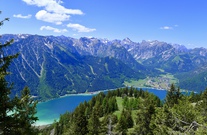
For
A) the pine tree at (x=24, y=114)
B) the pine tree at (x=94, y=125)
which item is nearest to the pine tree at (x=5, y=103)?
the pine tree at (x=24, y=114)

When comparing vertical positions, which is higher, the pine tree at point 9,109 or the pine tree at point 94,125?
the pine tree at point 9,109

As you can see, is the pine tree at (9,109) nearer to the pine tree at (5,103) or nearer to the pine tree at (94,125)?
the pine tree at (5,103)

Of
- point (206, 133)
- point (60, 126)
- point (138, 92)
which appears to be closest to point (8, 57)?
point (206, 133)

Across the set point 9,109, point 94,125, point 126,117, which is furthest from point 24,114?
point 126,117

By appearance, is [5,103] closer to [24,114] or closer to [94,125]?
[24,114]

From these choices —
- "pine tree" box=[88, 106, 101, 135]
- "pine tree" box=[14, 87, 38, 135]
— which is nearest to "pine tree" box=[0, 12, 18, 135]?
"pine tree" box=[14, 87, 38, 135]

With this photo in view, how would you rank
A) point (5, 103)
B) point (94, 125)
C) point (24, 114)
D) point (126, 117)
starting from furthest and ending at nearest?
point (126, 117) → point (94, 125) → point (24, 114) → point (5, 103)

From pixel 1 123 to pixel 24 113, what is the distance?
4.28ft

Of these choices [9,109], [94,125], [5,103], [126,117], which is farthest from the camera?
[126,117]

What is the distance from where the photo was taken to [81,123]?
138 ft

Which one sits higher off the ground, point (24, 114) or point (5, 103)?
point (5, 103)

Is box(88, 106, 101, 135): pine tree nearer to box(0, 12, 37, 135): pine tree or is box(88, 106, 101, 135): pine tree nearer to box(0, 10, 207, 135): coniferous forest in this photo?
box(0, 10, 207, 135): coniferous forest

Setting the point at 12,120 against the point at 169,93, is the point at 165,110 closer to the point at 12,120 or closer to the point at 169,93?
the point at 169,93

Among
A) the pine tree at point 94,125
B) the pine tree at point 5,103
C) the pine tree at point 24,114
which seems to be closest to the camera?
the pine tree at point 5,103
